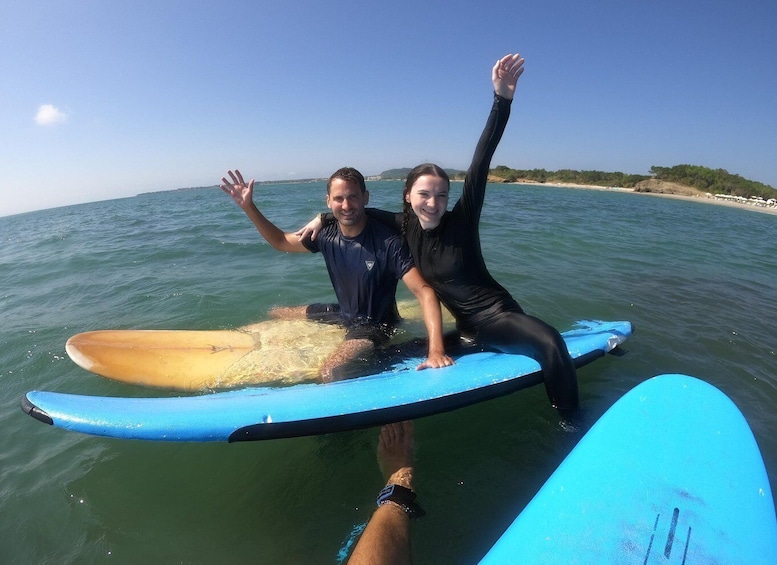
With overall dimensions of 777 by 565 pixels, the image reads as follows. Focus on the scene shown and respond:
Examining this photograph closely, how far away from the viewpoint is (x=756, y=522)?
1.64m

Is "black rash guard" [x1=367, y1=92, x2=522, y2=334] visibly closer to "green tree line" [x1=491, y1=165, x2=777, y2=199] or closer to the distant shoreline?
the distant shoreline

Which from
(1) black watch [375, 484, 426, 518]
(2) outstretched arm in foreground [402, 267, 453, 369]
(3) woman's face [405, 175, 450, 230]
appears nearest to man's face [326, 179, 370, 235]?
(3) woman's face [405, 175, 450, 230]

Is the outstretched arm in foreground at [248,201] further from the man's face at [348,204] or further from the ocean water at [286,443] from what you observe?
the ocean water at [286,443]

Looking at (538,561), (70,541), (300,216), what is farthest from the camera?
(300,216)

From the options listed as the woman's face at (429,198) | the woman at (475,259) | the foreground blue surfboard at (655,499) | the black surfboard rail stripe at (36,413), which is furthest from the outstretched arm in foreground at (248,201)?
the foreground blue surfboard at (655,499)

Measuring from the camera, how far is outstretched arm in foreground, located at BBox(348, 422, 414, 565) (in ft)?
6.04

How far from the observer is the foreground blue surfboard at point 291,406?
2.17 m

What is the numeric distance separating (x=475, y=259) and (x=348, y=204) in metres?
1.07

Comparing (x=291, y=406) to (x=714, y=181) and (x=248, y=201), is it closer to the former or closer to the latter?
(x=248, y=201)

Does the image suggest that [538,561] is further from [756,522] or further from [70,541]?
[70,541]

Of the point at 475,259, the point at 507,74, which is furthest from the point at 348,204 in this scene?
the point at 507,74

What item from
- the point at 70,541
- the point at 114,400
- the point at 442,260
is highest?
the point at 442,260

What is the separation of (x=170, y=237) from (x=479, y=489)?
12745mm

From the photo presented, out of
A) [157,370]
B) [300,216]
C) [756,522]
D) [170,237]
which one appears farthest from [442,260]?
[300,216]
